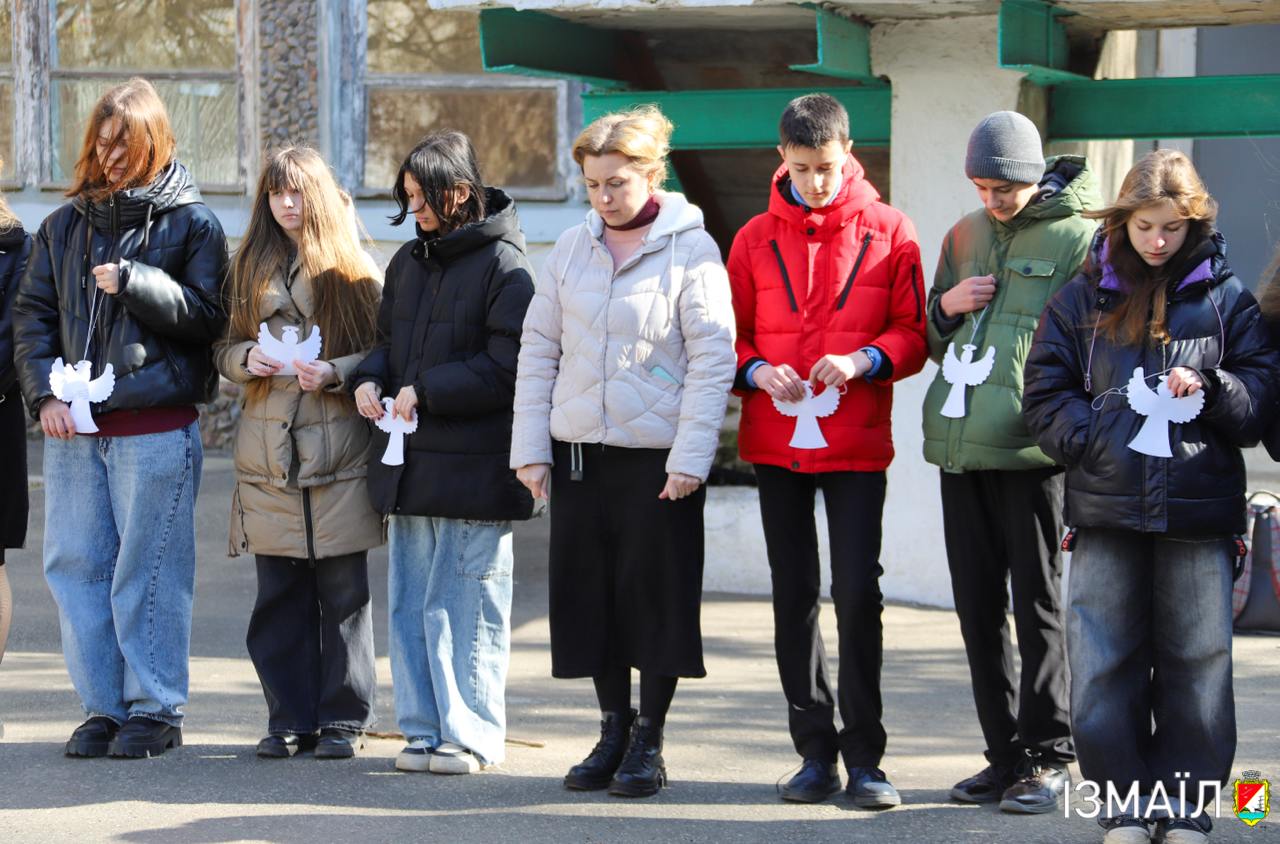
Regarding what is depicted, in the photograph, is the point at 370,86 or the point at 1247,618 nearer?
the point at 1247,618

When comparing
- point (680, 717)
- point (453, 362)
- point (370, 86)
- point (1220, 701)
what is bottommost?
point (680, 717)

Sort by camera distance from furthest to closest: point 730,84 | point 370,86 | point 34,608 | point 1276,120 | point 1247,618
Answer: point 370,86 < point 730,84 < point 34,608 < point 1247,618 < point 1276,120

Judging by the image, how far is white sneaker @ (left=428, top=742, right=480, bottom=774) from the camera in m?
5.18

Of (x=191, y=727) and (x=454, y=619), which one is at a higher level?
(x=454, y=619)

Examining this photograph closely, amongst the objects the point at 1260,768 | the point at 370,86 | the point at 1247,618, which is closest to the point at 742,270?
the point at 1260,768

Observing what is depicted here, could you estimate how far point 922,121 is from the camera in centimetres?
752

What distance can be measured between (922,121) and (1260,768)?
3333 millimetres

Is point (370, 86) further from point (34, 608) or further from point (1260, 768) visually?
point (1260, 768)

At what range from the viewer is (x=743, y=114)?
7668 mm

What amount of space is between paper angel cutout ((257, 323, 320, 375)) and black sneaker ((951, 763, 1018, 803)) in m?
2.31

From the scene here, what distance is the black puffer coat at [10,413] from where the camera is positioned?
18.0ft

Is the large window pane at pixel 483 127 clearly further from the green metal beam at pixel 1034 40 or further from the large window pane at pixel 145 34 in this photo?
the green metal beam at pixel 1034 40

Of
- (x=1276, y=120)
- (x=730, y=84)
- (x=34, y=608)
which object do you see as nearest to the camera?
(x=1276, y=120)

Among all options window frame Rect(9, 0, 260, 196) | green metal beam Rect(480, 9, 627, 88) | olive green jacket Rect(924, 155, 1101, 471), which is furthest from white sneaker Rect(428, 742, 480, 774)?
window frame Rect(9, 0, 260, 196)
